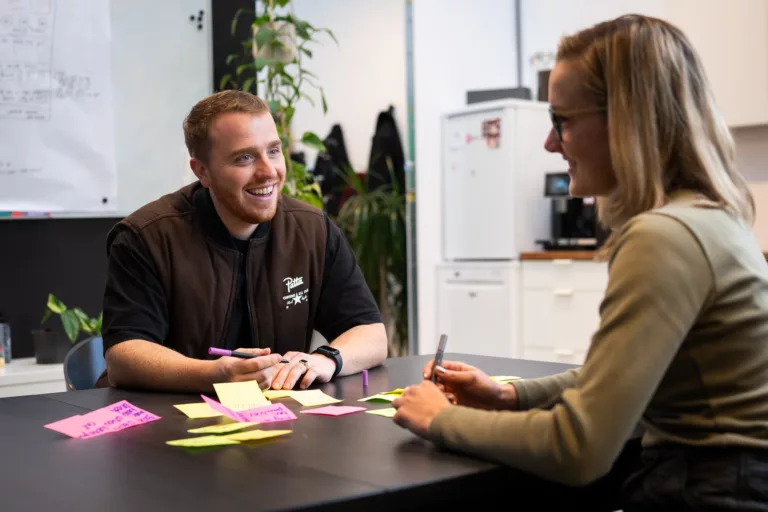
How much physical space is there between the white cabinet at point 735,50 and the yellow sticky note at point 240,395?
320cm

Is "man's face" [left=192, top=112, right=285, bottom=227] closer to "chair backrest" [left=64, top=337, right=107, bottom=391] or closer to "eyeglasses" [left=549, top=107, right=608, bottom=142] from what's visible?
"chair backrest" [left=64, top=337, right=107, bottom=391]

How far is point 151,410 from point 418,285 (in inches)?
149

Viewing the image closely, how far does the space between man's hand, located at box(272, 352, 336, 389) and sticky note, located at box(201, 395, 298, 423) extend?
0.83 ft

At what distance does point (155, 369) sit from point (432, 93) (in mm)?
3700

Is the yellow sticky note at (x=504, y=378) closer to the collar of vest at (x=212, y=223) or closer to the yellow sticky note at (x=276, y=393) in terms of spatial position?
the yellow sticky note at (x=276, y=393)

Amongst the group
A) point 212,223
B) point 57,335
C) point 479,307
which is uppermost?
point 212,223

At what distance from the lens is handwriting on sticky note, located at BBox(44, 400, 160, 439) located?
138 cm

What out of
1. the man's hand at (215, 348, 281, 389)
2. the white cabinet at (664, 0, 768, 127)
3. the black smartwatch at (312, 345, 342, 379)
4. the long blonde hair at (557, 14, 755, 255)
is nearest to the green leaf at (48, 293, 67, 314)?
the black smartwatch at (312, 345, 342, 379)

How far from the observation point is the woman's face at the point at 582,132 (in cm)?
124

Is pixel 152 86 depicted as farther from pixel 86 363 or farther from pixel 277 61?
pixel 86 363

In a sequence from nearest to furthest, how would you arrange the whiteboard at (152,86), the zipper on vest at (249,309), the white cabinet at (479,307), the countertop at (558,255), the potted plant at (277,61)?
the zipper on vest at (249,309)
the whiteboard at (152,86)
the potted plant at (277,61)
the countertop at (558,255)
the white cabinet at (479,307)

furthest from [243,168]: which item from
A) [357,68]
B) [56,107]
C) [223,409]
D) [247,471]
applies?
[357,68]

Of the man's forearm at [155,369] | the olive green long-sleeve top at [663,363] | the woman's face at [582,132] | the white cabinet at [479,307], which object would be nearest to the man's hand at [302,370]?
the man's forearm at [155,369]

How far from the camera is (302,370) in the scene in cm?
179
